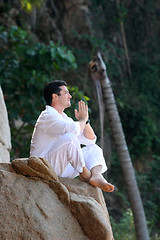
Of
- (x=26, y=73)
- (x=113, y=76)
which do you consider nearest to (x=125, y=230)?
(x=26, y=73)

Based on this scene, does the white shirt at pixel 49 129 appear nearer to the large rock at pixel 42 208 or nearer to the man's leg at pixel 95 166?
the man's leg at pixel 95 166

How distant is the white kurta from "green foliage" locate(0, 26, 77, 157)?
3.49 metres

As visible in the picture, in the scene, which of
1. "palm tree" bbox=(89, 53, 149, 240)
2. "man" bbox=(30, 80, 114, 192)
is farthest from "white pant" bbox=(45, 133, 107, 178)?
"palm tree" bbox=(89, 53, 149, 240)

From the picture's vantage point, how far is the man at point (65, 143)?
134 inches

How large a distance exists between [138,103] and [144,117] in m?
0.59

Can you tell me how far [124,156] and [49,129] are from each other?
3382 millimetres

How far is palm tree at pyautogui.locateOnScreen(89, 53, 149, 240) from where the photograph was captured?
6.57 meters

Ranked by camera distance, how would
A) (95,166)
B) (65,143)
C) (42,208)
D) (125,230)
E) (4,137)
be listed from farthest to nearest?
(125,230) < (4,137) < (95,166) < (65,143) < (42,208)

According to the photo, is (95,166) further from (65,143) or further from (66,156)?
(65,143)

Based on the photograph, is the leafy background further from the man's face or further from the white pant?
the white pant

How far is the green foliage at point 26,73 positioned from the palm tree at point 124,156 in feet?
2.85

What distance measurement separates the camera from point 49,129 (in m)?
3.54

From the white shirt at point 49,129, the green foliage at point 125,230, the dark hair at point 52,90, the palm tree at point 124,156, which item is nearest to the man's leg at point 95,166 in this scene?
the white shirt at point 49,129

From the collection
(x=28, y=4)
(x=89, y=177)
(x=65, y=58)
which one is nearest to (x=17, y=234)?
(x=89, y=177)
